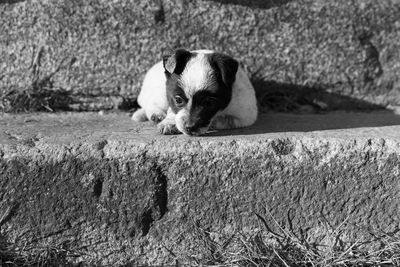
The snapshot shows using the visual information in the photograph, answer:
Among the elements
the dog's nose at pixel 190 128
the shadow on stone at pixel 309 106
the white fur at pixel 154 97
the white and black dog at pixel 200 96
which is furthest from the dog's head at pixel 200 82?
the shadow on stone at pixel 309 106

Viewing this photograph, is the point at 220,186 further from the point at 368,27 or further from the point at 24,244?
the point at 368,27

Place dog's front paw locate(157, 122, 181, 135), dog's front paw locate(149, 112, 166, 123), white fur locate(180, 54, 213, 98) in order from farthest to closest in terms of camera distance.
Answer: dog's front paw locate(149, 112, 166, 123)
white fur locate(180, 54, 213, 98)
dog's front paw locate(157, 122, 181, 135)

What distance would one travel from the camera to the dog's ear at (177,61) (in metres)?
4.15

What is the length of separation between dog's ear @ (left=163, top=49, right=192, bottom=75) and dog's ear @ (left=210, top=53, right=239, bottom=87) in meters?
0.17

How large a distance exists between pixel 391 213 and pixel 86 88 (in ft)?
7.67

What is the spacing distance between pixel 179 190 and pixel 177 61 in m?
0.88

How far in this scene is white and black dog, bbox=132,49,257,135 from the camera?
158 inches

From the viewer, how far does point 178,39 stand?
4.87 meters

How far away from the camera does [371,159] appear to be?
→ 3.72 m

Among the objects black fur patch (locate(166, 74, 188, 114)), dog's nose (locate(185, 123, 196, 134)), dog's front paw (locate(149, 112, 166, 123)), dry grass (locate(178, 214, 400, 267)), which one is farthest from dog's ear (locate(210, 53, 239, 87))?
dry grass (locate(178, 214, 400, 267))

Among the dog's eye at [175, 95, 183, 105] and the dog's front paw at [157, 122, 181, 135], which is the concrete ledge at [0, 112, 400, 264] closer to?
the dog's front paw at [157, 122, 181, 135]

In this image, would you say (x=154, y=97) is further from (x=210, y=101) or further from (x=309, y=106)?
(x=309, y=106)

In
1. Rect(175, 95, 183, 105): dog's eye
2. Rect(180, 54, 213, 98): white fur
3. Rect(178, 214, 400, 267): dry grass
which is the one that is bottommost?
Rect(178, 214, 400, 267): dry grass

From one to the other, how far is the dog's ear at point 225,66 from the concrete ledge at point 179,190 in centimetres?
50
